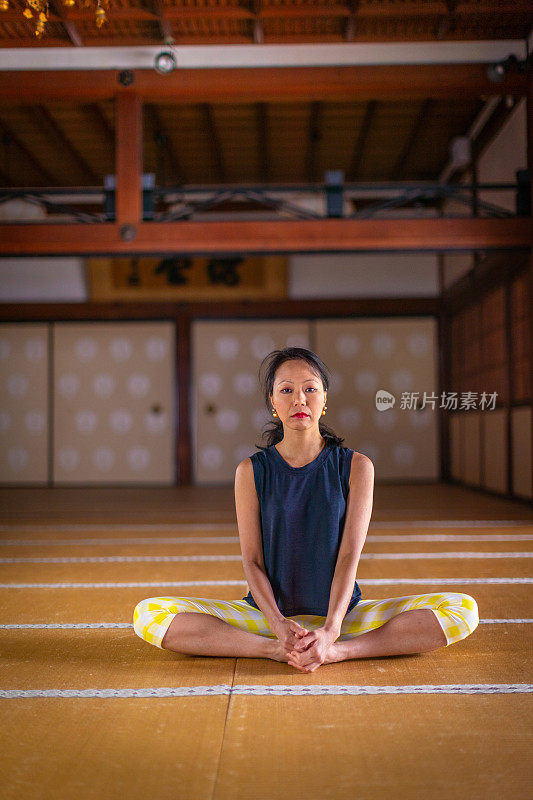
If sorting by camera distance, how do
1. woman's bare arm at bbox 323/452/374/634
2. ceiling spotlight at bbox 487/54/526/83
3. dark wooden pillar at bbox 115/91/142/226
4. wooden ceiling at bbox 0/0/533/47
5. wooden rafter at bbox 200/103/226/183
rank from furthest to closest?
wooden rafter at bbox 200/103/226/183, dark wooden pillar at bbox 115/91/142/226, ceiling spotlight at bbox 487/54/526/83, wooden ceiling at bbox 0/0/533/47, woman's bare arm at bbox 323/452/374/634

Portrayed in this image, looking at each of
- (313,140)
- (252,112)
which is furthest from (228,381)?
(252,112)

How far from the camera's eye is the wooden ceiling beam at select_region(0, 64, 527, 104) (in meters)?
5.29

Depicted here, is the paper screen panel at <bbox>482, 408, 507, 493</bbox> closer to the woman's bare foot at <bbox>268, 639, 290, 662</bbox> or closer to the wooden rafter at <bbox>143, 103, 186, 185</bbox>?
the wooden rafter at <bbox>143, 103, 186, 185</bbox>

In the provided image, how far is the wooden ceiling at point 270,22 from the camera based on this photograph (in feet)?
15.6

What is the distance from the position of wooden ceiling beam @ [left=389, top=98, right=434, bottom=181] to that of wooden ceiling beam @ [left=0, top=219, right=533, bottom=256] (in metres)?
1.39

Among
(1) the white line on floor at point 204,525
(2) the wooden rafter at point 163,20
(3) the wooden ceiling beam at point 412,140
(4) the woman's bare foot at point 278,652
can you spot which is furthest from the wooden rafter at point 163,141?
(4) the woman's bare foot at point 278,652

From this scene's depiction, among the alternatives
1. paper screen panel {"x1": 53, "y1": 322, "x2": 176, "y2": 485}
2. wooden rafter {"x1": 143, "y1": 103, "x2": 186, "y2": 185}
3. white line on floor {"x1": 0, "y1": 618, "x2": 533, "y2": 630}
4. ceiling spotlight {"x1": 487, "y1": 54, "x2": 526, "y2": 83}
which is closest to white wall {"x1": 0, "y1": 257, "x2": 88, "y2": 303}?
paper screen panel {"x1": 53, "y1": 322, "x2": 176, "y2": 485}

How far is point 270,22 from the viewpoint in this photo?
5.07m

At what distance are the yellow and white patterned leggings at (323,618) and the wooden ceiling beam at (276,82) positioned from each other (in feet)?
14.4

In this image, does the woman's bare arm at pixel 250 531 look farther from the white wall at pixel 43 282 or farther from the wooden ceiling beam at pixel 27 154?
the white wall at pixel 43 282

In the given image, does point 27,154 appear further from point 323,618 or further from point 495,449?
point 323,618

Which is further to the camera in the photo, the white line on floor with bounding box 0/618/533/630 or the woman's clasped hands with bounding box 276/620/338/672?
the white line on floor with bounding box 0/618/533/630

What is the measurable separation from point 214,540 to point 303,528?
232 centimetres

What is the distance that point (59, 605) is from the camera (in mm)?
2600
